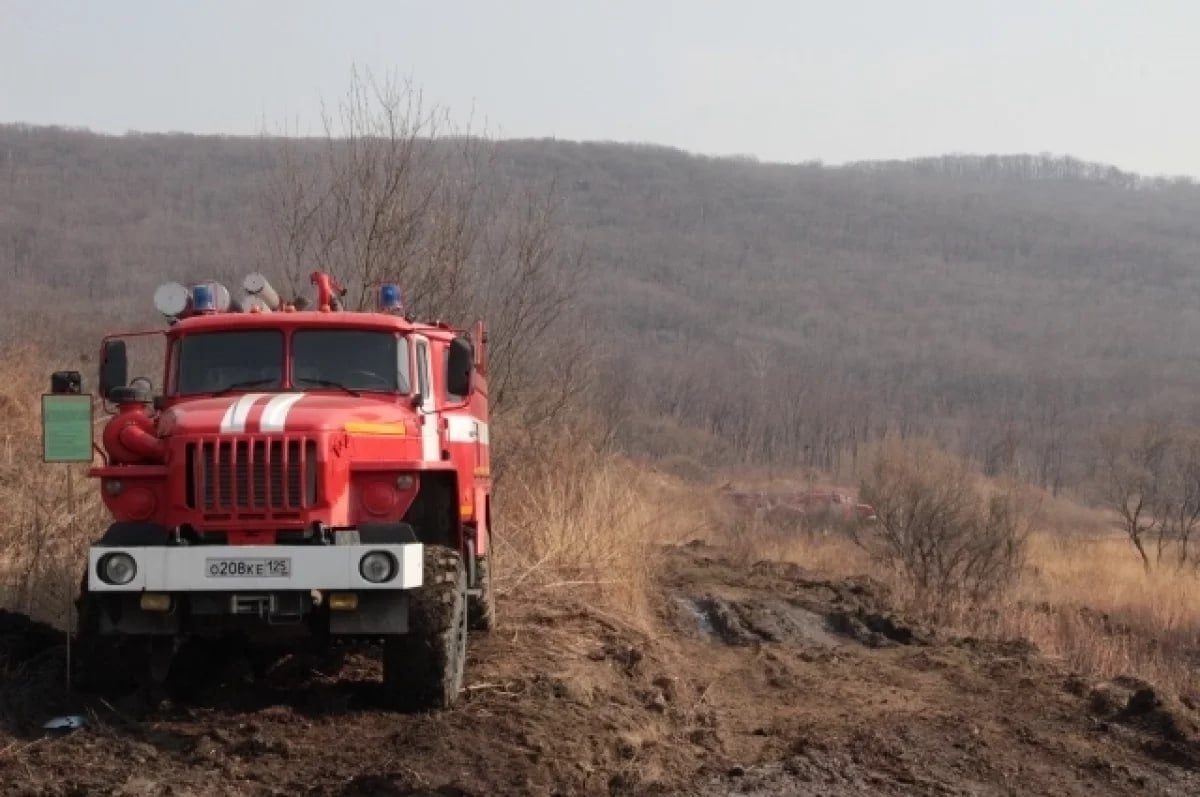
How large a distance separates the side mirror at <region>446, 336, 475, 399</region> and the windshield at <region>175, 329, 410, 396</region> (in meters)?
0.28

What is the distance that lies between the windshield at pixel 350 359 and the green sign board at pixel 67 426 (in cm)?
131

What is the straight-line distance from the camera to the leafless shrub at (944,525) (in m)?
21.6

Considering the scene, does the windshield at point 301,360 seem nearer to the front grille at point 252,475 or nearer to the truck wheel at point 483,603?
the front grille at point 252,475

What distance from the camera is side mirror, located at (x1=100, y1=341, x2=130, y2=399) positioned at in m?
8.78

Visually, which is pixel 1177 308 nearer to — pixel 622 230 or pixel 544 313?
pixel 622 230

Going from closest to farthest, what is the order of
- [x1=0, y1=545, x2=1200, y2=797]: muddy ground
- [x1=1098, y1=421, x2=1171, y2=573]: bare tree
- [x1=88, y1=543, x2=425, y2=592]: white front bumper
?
1. [x1=0, y1=545, x2=1200, y2=797]: muddy ground
2. [x1=88, y1=543, x2=425, y2=592]: white front bumper
3. [x1=1098, y1=421, x2=1171, y2=573]: bare tree

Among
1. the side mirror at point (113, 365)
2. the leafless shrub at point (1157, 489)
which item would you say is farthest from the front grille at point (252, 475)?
the leafless shrub at point (1157, 489)

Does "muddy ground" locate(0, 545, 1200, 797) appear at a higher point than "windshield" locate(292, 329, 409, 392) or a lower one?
lower

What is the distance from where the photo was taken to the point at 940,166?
15012 centimetres

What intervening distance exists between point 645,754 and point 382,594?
1663 millimetres

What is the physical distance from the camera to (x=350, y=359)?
28.4ft

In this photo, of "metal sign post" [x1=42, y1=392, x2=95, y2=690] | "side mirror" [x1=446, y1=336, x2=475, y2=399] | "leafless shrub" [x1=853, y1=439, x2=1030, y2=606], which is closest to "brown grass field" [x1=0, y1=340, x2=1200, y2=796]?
"metal sign post" [x1=42, y1=392, x2=95, y2=690]

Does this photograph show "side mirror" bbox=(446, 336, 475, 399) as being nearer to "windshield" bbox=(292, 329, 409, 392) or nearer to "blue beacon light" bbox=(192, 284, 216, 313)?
"windshield" bbox=(292, 329, 409, 392)

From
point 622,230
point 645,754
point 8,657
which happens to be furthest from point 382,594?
point 622,230
